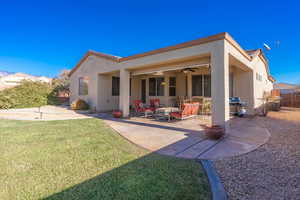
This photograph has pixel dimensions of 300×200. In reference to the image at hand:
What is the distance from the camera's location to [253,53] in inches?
384

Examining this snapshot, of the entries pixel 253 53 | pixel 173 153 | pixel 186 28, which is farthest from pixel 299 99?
pixel 173 153

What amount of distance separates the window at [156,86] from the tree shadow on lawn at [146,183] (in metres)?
9.37

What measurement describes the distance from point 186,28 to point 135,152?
14841 millimetres

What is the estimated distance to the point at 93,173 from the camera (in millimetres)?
2604

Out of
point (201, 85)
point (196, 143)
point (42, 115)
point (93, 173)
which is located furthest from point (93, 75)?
point (93, 173)

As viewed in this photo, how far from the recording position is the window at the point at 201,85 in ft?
33.1

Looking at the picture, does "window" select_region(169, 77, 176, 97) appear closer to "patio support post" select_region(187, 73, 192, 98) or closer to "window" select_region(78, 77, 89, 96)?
"patio support post" select_region(187, 73, 192, 98)

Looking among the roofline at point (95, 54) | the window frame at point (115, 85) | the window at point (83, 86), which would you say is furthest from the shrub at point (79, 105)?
the roofline at point (95, 54)

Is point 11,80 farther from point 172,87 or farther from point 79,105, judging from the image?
point 172,87

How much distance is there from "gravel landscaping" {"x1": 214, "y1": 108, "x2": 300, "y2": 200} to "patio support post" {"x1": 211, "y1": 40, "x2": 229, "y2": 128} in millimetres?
1494

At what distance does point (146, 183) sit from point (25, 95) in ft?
54.7

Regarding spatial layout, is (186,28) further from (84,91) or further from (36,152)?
(36,152)

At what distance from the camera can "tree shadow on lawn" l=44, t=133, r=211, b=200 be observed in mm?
2000

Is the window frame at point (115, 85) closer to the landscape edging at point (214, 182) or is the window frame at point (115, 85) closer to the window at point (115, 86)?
the window at point (115, 86)
